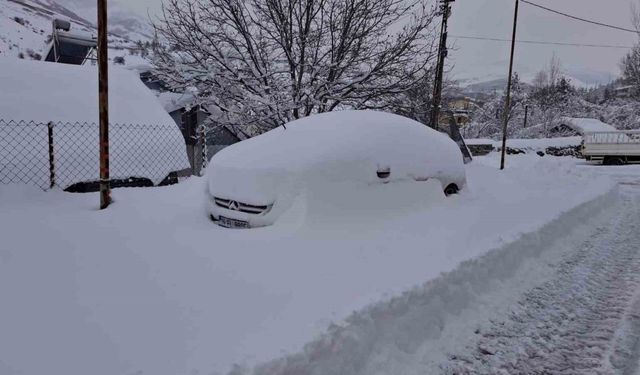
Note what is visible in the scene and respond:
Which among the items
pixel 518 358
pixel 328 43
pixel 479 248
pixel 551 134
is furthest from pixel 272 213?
pixel 551 134

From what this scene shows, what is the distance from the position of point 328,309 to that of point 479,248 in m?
2.19

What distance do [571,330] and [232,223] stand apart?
3262 millimetres

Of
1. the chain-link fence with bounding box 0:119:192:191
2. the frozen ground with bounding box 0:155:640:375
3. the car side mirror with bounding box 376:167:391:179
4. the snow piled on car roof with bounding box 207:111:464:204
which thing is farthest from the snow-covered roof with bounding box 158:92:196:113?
the car side mirror with bounding box 376:167:391:179

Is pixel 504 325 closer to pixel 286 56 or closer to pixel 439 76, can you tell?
pixel 286 56

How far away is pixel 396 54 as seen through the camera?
10430 millimetres

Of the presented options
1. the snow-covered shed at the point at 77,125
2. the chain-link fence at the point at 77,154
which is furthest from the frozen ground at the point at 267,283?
the snow-covered shed at the point at 77,125

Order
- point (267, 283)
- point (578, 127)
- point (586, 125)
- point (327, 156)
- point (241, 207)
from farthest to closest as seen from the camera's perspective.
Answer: point (578, 127) → point (586, 125) → point (327, 156) → point (241, 207) → point (267, 283)

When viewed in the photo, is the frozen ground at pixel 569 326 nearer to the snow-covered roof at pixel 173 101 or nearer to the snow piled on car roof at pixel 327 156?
the snow piled on car roof at pixel 327 156

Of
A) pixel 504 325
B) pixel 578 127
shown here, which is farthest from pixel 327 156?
pixel 578 127

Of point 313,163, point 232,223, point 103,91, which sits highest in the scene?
point 103,91

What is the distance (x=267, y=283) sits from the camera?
10.3 ft

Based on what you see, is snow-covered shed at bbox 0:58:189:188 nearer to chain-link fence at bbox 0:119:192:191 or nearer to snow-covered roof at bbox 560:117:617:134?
chain-link fence at bbox 0:119:192:191

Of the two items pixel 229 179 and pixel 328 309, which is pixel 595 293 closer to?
pixel 328 309

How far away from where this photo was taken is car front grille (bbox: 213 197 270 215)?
4.43 meters
